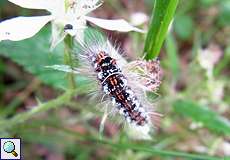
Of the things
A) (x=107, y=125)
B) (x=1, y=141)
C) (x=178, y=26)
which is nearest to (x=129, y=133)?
(x=1, y=141)

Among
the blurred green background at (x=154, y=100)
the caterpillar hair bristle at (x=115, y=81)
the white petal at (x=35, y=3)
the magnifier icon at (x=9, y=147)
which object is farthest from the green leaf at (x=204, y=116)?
the white petal at (x=35, y=3)

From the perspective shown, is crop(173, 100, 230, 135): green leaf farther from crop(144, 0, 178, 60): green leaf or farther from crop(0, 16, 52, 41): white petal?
crop(0, 16, 52, 41): white petal

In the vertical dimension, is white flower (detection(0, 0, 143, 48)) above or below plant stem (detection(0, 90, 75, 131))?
above

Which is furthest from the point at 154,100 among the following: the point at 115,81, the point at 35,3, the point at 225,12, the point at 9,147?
the point at 225,12

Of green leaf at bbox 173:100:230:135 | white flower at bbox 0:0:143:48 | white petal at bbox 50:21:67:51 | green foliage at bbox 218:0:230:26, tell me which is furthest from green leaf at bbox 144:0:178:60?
green foliage at bbox 218:0:230:26

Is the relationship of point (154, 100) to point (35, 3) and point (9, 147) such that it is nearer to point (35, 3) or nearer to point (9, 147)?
point (35, 3)
